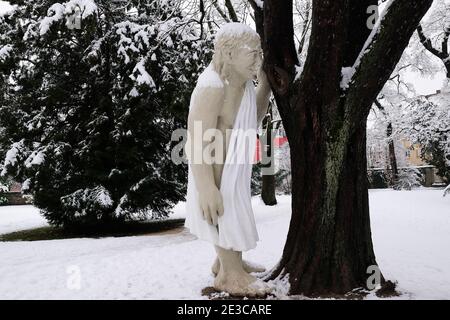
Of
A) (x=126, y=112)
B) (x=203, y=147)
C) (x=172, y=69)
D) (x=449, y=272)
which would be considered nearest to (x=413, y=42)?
(x=172, y=69)

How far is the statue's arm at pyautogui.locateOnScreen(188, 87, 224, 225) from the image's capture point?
275 centimetres

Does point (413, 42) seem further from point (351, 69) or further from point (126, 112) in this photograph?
point (351, 69)

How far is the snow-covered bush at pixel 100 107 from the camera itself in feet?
30.6

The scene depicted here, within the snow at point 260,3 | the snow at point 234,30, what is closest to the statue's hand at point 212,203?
the snow at point 234,30

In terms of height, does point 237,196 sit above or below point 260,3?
below

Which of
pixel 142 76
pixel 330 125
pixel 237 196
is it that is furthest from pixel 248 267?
pixel 142 76

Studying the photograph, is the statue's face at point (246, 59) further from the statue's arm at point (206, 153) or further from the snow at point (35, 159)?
the snow at point (35, 159)

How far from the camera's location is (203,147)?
2.79 metres

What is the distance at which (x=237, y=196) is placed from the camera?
2.82m

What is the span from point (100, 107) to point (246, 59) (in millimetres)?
8165

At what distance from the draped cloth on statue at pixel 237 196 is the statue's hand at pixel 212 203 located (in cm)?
4

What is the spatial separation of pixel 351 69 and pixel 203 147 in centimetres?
121

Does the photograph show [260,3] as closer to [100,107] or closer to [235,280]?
[235,280]

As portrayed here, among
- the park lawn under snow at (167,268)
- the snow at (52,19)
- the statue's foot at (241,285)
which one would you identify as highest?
the snow at (52,19)
